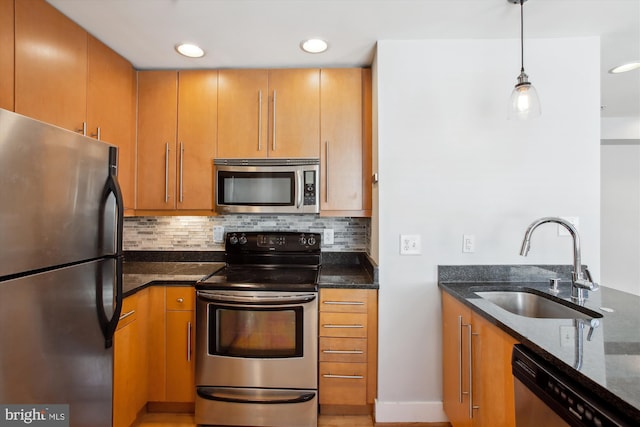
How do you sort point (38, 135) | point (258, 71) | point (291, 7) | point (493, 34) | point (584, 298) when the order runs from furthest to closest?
1. point (258, 71)
2. point (493, 34)
3. point (291, 7)
4. point (584, 298)
5. point (38, 135)

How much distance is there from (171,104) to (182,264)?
1.21 m

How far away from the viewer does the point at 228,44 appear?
6.04ft

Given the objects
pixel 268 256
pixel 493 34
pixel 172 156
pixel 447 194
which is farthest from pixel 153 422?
pixel 493 34

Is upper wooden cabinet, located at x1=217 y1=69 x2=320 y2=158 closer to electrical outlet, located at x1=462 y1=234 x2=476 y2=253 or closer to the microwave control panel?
the microwave control panel

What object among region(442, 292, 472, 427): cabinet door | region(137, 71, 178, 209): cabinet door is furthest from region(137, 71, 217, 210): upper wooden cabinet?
region(442, 292, 472, 427): cabinet door

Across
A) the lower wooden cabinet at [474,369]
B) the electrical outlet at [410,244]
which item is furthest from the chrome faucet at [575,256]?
the electrical outlet at [410,244]

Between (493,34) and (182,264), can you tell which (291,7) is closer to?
(493,34)

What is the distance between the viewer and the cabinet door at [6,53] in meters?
1.25

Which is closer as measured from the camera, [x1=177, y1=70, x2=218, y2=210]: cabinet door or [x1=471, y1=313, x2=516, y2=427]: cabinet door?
[x1=471, y1=313, x2=516, y2=427]: cabinet door

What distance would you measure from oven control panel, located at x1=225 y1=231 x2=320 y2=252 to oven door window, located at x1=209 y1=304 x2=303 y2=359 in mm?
592

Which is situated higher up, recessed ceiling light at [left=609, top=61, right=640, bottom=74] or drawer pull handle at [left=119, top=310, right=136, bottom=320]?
recessed ceiling light at [left=609, top=61, right=640, bottom=74]

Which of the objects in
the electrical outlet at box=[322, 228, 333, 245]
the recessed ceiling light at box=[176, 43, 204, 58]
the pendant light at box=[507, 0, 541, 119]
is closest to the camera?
the pendant light at box=[507, 0, 541, 119]

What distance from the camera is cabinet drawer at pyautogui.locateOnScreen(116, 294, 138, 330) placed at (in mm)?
1590

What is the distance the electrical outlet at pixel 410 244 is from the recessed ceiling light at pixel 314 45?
126 centimetres
